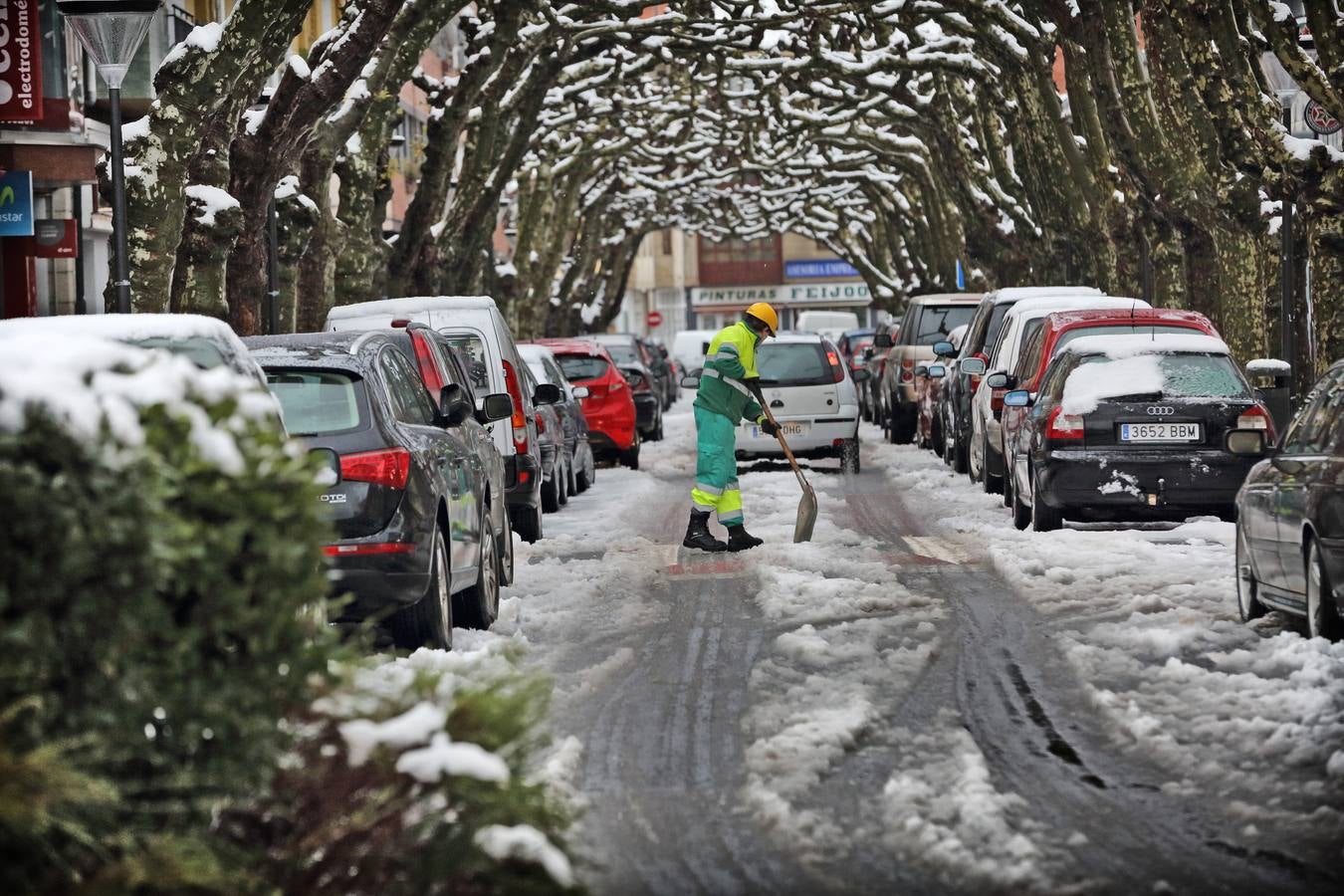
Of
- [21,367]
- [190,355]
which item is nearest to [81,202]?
[190,355]

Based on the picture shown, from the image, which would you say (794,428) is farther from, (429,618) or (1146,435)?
(429,618)

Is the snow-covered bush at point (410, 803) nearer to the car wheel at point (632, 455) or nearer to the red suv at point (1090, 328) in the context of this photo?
the red suv at point (1090, 328)

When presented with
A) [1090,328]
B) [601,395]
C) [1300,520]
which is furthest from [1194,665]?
[601,395]

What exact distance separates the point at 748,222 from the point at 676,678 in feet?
260

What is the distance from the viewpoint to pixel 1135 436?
16312mm

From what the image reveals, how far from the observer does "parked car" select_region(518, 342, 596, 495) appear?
2330cm

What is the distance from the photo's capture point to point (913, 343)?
32594 mm

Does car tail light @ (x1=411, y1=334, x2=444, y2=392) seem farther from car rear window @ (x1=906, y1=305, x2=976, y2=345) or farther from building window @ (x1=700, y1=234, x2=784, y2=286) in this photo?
building window @ (x1=700, y1=234, x2=784, y2=286)

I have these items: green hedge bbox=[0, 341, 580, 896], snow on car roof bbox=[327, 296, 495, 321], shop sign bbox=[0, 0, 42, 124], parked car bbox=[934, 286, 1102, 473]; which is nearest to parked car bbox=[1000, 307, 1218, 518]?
snow on car roof bbox=[327, 296, 495, 321]

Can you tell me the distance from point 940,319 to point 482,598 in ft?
67.3

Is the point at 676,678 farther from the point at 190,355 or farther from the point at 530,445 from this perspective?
the point at 530,445

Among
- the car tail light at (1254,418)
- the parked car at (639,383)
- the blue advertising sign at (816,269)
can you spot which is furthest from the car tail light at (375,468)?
the blue advertising sign at (816,269)

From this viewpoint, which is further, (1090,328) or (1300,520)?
(1090,328)

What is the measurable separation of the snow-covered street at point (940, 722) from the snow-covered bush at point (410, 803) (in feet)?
2.01
